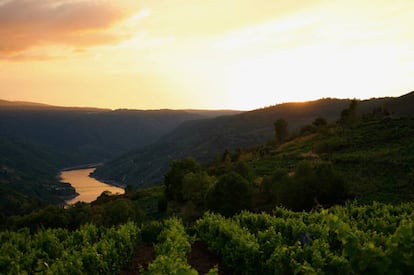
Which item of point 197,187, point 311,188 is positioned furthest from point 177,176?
point 311,188

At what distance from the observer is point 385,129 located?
277 feet

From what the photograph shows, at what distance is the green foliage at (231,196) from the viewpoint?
4919 cm

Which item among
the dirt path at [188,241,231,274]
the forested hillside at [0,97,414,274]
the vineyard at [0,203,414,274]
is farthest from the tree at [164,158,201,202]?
the dirt path at [188,241,231,274]

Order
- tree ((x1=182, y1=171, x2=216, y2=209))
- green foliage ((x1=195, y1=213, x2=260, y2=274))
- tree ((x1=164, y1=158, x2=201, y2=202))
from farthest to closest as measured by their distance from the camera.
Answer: tree ((x1=164, y1=158, x2=201, y2=202)), tree ((x1=182, y1=171, x2=216, y2=209)), green foliage ((x1=195, y1=213, x2=260, y2=274))

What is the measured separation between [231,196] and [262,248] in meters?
28.1

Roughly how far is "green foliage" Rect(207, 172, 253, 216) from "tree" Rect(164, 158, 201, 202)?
2639cm

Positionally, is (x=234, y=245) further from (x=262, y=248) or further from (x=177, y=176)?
(x=177, y=176)

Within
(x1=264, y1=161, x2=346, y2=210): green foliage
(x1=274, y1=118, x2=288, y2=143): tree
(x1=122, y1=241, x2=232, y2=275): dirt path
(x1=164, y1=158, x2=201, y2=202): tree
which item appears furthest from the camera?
(x1=274, y1=118, x2=288, y2=143): tree

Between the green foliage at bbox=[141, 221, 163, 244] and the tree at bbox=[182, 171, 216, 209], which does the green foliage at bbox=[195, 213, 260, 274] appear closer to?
the green foliage at bbox=[141, 221, 163, 244]

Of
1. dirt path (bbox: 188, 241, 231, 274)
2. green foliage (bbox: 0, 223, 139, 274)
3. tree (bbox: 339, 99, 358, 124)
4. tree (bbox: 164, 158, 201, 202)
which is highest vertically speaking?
tree (bbox: 339, 99, 358, 124)

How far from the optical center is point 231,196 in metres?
49.3

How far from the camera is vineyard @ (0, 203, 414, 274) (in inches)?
326

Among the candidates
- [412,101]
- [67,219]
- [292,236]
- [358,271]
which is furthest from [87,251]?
[412,101]

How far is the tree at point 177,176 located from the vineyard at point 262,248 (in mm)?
40484
